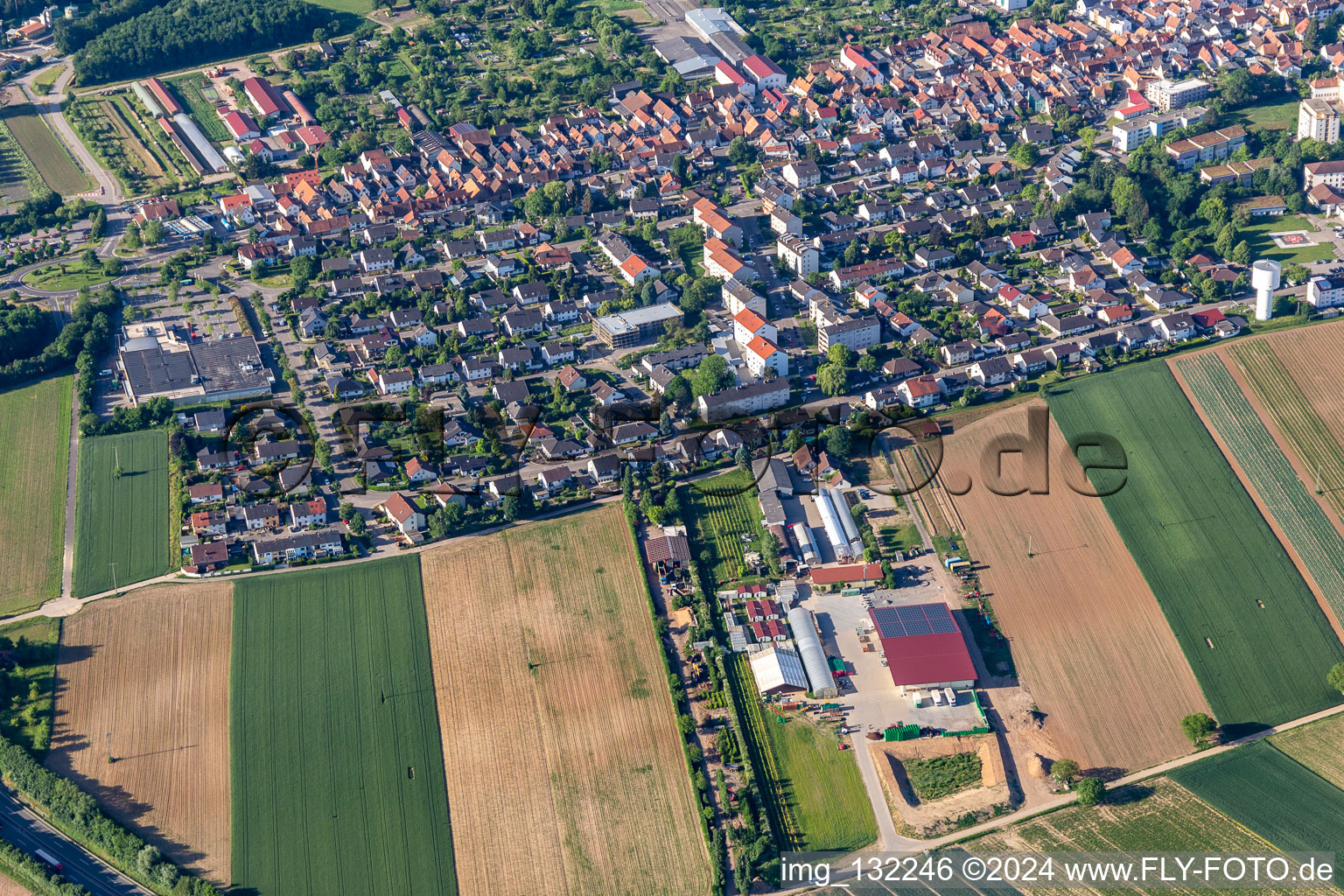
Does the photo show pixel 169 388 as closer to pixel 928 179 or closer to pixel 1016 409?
pixel 1016 409

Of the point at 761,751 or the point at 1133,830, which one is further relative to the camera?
the point at 761,751

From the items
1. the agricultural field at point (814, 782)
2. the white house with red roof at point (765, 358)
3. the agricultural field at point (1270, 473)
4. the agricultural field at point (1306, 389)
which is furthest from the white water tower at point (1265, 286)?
the agricultural field at point (814, 782)

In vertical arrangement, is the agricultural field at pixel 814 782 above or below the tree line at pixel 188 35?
below

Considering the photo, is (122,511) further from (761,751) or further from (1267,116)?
(1267,116)

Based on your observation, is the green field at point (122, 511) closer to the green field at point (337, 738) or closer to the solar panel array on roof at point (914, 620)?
the green field at point (337, 738)

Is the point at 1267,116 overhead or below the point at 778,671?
overhead

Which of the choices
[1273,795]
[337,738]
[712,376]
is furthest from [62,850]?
[1273,795]

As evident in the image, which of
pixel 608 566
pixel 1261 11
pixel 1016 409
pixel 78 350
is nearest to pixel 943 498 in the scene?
pixel 1016 409
